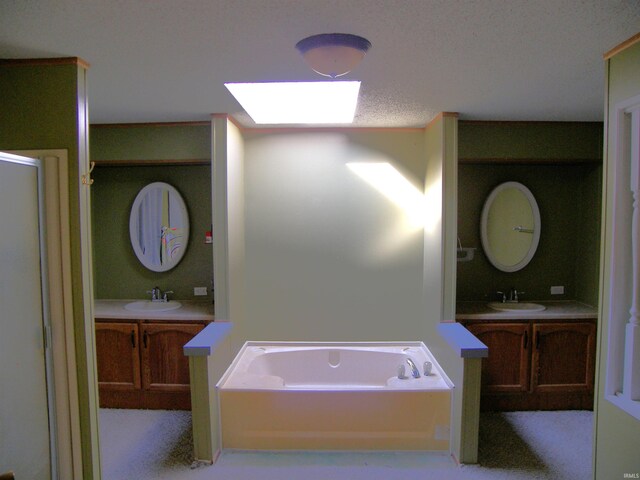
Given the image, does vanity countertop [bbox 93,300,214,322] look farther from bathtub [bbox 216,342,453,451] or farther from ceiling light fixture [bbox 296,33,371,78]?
ceiling light fixture [bbox 296,33,371,78]

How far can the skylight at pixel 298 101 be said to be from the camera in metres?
2.47

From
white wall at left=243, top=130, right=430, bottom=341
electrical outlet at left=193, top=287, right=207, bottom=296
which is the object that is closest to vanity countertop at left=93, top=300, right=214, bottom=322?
electrical outlet at left=193, top=287, right=207, bottom=296

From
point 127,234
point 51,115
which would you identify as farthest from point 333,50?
point 127,234

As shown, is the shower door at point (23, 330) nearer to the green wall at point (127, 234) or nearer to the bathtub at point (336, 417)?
the bathtub at point (336, 417)

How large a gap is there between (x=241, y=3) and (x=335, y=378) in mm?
2875

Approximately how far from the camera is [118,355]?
334cm

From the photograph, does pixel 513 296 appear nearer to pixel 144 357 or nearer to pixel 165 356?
pixel 165 356

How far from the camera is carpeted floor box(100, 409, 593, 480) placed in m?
2.55

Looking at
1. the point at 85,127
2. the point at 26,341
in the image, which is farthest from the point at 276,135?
the point at 26,341

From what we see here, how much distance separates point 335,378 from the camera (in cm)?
353

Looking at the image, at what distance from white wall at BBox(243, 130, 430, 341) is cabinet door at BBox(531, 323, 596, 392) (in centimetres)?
91

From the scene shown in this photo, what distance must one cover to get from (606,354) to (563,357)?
5.25 ft

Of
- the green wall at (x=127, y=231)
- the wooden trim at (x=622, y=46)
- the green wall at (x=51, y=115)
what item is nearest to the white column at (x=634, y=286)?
the wooden trim at (x=622, y=46)

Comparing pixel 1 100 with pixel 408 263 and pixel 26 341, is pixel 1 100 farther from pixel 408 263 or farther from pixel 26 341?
pixel 408 263
